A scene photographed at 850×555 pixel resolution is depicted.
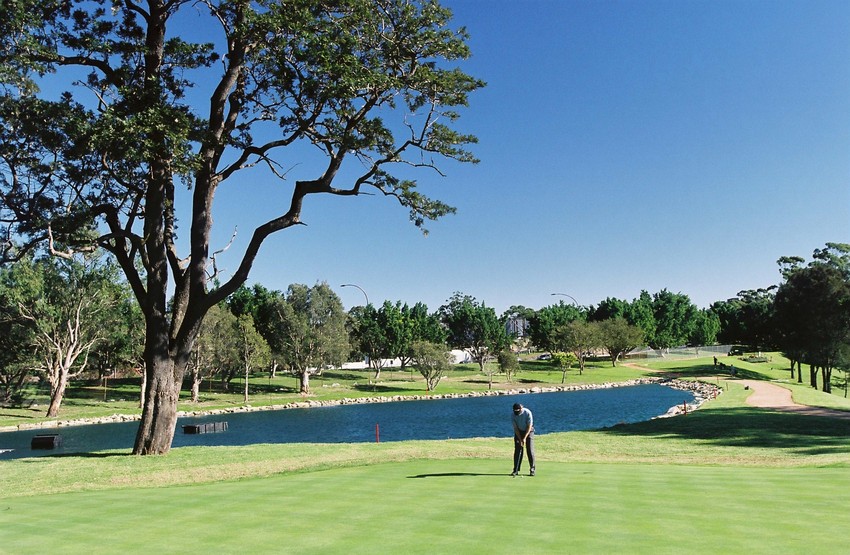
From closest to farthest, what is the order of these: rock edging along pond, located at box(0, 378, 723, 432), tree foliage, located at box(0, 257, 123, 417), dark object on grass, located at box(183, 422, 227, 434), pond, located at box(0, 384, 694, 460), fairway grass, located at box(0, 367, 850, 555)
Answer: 1. fairway grass, located at box(0, 367, 850, 555)
2. pond, located at box(0, 384, 694, 460)
3. dark object on grass, located at box(183, 422, 227, 434)
4. rock edging along pond, located at box(0, 378, 723, 432)
5. tree foliage, located at box(0, 257, 123, 417)

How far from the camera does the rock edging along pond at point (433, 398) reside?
49.3 meters

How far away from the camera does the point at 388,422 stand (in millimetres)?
50500

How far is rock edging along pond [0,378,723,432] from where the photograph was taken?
4934 cm

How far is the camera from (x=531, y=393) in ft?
275

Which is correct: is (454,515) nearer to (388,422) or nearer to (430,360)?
(388,422)

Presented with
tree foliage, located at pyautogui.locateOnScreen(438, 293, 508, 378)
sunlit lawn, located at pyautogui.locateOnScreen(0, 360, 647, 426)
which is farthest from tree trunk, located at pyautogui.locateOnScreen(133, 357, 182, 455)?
tree foliage, located at pyautogui.locateOnScreen(438, 293, 508, 378)

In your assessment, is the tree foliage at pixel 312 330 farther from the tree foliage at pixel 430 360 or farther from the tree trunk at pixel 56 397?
the tree trunk at pixel 56 397

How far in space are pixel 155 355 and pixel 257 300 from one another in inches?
3252

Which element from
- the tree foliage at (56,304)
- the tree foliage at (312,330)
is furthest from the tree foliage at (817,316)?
the tree foliage at (56,304)

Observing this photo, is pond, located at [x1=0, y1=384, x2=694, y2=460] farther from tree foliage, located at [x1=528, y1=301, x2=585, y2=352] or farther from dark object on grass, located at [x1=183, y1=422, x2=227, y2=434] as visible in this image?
tree foliage, located at [x1=528, y1=301, x2=585, y2=352]

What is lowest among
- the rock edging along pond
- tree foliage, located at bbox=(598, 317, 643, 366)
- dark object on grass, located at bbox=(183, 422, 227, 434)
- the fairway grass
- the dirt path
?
the rock edging along pond

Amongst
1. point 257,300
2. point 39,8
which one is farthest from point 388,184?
point 257,300

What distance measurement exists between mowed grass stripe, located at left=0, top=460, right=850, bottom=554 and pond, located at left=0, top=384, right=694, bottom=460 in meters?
21.4

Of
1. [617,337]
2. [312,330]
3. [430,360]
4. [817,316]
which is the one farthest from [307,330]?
[617,337]
